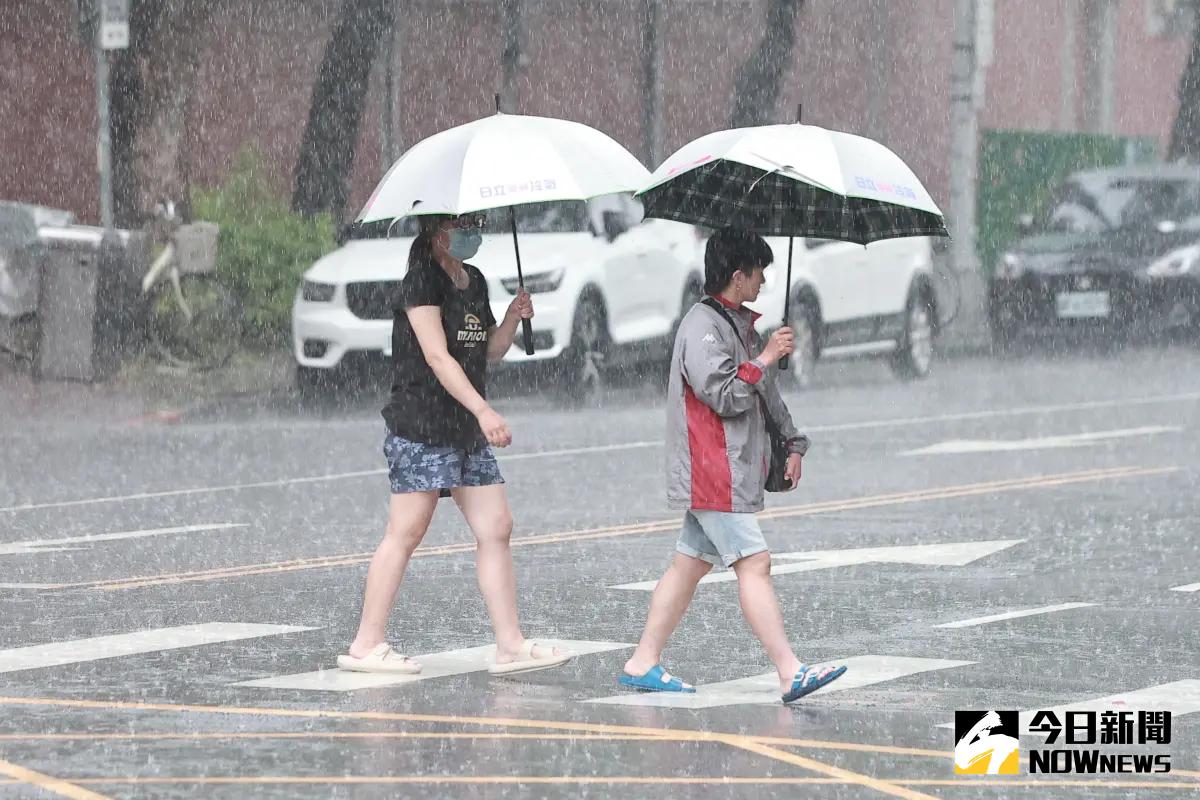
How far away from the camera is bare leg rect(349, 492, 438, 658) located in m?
9.00

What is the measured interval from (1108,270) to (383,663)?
1915 centimetres

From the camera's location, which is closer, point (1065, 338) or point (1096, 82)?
point (1065, 338)

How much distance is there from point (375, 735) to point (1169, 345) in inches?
832

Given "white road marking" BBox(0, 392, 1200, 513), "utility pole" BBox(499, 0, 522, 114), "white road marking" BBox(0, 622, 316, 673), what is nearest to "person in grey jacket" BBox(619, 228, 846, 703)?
"white road marking" BBox(0, 622, 316, 673)

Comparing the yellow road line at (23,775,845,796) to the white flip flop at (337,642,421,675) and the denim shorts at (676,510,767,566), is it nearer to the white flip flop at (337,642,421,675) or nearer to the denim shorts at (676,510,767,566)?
the denim shorts at (676,510,767,566)

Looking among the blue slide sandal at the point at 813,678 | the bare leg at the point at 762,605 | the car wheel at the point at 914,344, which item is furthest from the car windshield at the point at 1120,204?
the blue slide sandal at the point at 813,678

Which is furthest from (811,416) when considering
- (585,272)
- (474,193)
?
(474,193)

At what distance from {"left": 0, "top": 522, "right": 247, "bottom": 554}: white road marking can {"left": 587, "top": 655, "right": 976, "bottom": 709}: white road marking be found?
4812 millimetres

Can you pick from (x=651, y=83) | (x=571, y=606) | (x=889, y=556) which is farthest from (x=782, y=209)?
(x=651, y=83)

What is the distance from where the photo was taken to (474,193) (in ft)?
28.7

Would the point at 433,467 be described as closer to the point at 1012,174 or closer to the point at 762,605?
the point at 762,605

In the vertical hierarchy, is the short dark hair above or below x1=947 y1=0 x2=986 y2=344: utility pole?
below

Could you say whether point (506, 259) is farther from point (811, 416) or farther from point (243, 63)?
point (243, 63)

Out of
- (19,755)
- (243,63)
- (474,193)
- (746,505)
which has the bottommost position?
(19,755)
